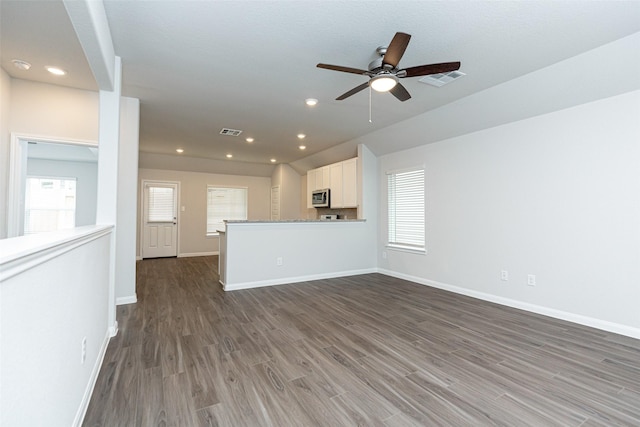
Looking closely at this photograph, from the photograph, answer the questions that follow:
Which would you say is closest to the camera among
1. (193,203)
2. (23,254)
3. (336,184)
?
(23,254)

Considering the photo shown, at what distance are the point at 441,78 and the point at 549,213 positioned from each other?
206 centimetres

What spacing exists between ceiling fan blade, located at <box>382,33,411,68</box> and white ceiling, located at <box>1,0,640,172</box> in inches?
9.8

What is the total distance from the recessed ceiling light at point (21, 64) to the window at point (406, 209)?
17.0 feet

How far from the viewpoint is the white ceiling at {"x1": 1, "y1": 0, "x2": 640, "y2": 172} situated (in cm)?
219

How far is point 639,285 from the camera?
2854 mm

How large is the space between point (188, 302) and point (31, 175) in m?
5.85

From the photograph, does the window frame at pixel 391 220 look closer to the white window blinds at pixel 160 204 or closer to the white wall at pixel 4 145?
the white wall at pixel 4 145

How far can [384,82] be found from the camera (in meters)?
2.62

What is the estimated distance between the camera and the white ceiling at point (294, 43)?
2.19 metres

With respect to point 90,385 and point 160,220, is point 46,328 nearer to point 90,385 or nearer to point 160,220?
point 90,385

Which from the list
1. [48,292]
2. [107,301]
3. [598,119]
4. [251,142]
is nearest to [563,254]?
[598,119]

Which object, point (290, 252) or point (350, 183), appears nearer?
point (290, 252)

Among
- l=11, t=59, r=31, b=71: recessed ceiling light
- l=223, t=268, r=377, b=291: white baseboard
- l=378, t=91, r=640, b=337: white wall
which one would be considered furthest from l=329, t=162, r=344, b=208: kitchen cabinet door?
l=11, t=59, r=31, b=71: recessed ceiling light

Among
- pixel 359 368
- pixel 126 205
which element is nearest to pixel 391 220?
pixel 359 368
